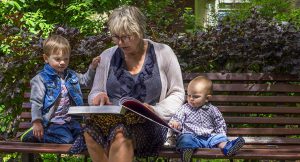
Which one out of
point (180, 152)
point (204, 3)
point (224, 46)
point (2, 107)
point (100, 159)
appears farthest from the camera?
point (204, 3)

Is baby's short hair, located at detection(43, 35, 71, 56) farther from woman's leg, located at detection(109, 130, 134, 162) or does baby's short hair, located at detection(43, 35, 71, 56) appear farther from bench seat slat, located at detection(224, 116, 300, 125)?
bench seat slat, located at detection(224, 116, 300, 125)

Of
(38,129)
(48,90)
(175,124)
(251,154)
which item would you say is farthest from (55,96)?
(251,154)

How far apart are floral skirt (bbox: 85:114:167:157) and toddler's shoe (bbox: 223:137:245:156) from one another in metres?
0.44

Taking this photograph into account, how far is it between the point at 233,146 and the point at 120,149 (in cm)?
77

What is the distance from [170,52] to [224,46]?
2.78 feet

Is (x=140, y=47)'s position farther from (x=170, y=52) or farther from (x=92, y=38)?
(x=92, y=38)

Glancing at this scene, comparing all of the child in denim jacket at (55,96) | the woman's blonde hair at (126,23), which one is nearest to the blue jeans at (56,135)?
the child in denim jacket at (55,96)

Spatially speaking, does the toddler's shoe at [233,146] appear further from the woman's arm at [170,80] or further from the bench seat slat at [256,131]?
the bench seat slat at [256,131]

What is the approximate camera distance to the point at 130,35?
429 cm

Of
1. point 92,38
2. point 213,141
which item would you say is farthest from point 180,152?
point 92,38

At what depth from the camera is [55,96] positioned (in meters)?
4.77

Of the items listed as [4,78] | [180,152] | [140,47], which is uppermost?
[140,47]

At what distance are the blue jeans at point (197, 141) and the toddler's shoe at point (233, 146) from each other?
22cm

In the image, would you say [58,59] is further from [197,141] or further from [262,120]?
[262,120]
